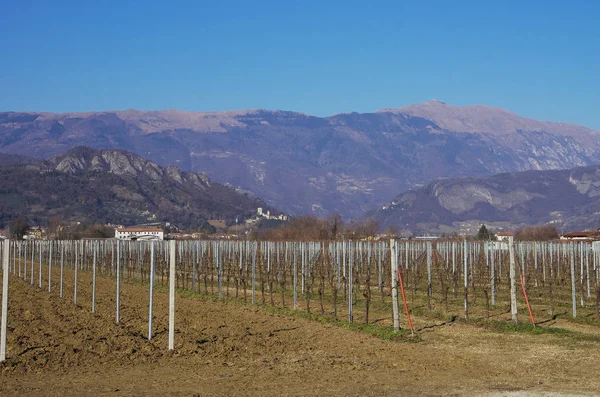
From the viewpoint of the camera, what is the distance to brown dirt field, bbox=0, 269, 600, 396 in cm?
1339

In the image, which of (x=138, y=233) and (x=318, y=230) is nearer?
(x=318, y=230)

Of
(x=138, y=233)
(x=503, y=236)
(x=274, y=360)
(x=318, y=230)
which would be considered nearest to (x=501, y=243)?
(x=503, y=236)

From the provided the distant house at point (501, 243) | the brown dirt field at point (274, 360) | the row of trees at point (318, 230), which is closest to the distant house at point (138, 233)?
the row of trees at point (318, 230)

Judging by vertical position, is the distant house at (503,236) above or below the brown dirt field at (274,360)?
above

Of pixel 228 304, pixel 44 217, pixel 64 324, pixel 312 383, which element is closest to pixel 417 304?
pixel 228 304

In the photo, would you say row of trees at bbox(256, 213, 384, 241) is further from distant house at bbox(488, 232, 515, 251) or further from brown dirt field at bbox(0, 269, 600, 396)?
brown dirt field at bbox(0, 269, 600, 396)

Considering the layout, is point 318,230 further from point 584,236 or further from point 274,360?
point 274,360

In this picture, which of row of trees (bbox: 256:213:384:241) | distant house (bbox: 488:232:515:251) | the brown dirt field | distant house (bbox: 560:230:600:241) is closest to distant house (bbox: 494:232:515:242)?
distant house (bbox: 488:232:515:251)

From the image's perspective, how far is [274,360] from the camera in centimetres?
1603

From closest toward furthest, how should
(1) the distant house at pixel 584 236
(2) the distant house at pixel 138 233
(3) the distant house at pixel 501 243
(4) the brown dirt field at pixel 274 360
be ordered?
(4) the brown dirt field at pixel 274 360 → (3) the distant house at pixel 501 243 → (2) the distant house at pixel 138 233 → (1) the distant house at pixel 584 236

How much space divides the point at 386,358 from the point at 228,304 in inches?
541

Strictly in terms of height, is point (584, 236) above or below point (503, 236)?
below

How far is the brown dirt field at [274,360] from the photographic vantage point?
43.9 feet

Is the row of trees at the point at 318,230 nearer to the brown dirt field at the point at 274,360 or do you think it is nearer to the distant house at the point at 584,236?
the distant house at the point at 584,236
